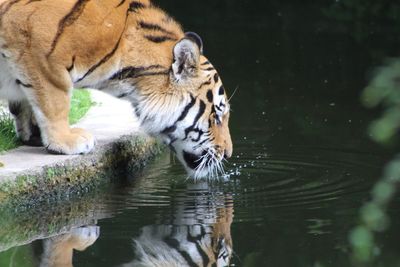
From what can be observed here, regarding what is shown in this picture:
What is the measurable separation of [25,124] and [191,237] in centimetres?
169

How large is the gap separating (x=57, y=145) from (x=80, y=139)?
165 mm

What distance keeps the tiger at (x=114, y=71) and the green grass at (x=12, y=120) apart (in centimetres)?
18

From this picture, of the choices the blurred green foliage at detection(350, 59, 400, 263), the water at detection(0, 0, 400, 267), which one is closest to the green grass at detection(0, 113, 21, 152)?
the water at detection(0, 0, 400, 267)

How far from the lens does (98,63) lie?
5.19 m

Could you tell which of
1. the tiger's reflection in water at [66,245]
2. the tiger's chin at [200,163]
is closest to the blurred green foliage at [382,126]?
the tiger's reflection in water at [66,245]

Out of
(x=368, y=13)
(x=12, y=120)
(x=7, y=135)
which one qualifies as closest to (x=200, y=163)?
(x=7, y=135)

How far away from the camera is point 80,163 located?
17.6ft

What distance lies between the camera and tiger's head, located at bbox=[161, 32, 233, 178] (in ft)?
17.4

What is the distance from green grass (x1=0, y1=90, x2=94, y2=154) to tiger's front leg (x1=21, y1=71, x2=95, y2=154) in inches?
15.8

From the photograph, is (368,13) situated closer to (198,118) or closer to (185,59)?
(198,118)

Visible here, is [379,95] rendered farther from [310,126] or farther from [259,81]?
[259,81]

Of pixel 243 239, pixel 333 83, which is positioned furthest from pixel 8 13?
pixel 333 83

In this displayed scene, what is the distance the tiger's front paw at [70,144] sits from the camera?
17.5ft

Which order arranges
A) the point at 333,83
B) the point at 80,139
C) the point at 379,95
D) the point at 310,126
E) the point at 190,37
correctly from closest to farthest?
the point at 379,95
the point at 190,37
the point at 80,139
the point at 310,126
the point at 333,83
